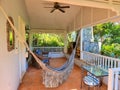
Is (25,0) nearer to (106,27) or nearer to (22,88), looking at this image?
(22,88)

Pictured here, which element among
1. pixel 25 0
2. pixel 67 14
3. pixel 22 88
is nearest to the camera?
pixel 22 88

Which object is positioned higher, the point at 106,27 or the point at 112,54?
the point at 106,27

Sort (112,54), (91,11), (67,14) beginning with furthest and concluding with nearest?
(67,14)
(91,11)
(112,54)

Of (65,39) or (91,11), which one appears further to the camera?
(65,39)

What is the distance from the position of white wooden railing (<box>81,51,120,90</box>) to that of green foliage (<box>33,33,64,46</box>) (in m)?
3.80

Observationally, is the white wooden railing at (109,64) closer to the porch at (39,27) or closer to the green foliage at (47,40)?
the porch at (39,27)

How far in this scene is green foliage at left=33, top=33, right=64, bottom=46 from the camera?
9.58 metres

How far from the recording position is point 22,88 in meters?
3.74

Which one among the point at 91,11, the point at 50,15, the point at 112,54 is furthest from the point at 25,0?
the point at 112,54

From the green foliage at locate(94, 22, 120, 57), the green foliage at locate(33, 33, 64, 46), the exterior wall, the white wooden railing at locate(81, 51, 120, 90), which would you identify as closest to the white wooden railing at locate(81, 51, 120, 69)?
the white wooden railing at locate(81, 51, 120, 90)

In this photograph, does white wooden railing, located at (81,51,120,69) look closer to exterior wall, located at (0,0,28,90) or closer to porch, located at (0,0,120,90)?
porch, located at (0,0,120,90)

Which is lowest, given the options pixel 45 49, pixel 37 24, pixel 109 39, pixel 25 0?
pixel 45 49

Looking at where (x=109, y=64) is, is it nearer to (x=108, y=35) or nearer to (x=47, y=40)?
(x=108, y=35)

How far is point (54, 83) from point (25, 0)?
3.85 m
